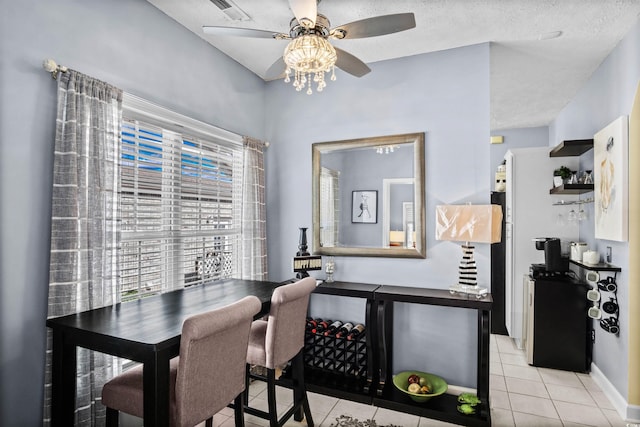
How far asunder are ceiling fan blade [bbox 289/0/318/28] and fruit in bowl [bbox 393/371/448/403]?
255 centimetres

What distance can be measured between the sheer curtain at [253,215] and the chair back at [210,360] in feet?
5.09

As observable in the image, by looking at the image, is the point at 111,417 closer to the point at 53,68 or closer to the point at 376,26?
the point at 53,68

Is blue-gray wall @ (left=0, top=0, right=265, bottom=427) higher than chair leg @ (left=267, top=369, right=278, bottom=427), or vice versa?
blue-gray wall @ (left=0, top=0, right=265, bottom=427)

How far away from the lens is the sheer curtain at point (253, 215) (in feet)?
10.5

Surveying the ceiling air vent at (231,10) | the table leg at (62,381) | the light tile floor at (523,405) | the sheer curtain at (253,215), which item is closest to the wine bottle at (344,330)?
the light tile floor at (523,405)

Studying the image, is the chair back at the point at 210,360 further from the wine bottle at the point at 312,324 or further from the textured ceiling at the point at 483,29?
the textured ceiling at the point at 483,29

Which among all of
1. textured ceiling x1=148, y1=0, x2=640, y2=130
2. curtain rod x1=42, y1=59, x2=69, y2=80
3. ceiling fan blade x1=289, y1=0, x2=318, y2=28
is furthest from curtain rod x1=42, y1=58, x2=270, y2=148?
ceiling fan blade x1=289, y1=0, x2=318, y2=28

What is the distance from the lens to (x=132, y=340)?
142cm

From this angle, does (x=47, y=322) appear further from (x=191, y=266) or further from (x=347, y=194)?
(x=347, y=194)

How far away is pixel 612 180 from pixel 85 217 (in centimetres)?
366

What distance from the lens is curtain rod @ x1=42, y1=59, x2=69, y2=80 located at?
5.80 ft

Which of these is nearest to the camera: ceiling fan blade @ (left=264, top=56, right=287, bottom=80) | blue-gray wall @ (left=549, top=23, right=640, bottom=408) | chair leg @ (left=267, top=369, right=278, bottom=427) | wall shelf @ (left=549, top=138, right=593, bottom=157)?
chair leg @ (left=267, top=369, right=278, bottom=427)

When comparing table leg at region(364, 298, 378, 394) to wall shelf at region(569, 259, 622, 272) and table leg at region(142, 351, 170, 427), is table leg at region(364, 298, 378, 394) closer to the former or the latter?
table leg at region(142, 351, 170, 427)

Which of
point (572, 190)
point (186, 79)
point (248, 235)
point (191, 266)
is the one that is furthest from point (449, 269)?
point (186, 79)
